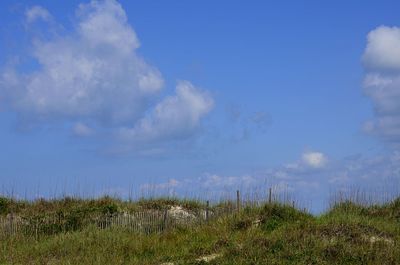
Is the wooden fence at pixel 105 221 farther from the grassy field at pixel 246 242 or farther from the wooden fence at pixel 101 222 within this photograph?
the grassy field at pixel 246 242

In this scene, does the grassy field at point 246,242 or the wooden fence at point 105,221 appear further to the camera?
the wooden fence at point 105,221

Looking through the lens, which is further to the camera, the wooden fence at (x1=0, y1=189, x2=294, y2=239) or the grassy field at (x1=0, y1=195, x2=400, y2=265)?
the wooden fence at (x1=0, y1=189, x2=294, y2=239)

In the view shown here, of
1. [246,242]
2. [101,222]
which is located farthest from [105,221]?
[246,242]

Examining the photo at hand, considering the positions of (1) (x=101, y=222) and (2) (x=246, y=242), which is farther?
(1) (x=101, y=222)

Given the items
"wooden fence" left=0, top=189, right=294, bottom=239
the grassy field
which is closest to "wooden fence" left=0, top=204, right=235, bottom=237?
"wooden fence" left=0, top=189, right=294, bottom=239

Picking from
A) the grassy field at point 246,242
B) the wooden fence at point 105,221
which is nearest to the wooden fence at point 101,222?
the wooden fence at point 105,221

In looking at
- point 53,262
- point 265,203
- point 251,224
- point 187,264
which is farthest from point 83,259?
point 265,203

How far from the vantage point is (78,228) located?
20594 mm

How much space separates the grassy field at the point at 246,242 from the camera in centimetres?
1378

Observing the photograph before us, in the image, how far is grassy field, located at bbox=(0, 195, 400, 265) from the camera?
13.8m

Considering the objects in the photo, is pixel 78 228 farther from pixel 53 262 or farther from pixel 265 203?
pixel 265 203

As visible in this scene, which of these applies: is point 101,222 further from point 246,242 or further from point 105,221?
point 246,242

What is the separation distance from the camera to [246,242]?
15.0 metres

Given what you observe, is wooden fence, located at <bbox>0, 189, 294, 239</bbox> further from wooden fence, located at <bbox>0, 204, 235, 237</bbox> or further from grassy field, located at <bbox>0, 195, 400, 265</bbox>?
grassy field, located at <bbox>0, 195, 400, 265</bbox>
